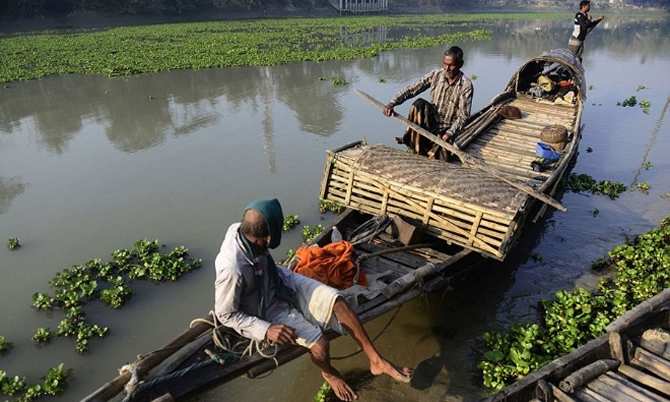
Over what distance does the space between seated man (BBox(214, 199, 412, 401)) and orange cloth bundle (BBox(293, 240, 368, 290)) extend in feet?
1.46

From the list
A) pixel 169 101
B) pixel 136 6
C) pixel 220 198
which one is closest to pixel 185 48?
pixel 169 101

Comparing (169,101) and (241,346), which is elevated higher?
(241,346)

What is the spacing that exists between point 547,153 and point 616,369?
446 cm

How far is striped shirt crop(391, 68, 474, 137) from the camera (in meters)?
6.16

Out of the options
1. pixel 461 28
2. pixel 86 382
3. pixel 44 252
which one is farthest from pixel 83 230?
pixel 461 28

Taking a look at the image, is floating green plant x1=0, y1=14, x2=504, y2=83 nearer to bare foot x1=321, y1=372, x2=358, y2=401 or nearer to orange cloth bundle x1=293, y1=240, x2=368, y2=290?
orange cloth bundle x1=293, y1=240, x2=368, y2=290

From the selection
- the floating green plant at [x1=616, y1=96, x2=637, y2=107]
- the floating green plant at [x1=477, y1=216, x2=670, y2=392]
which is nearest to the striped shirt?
the floating green plant at [x1=477, y1=216, x2=670, y2=392]

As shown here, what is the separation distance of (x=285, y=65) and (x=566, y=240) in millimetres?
15271

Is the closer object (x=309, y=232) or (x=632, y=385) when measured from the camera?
(x=632, y=385)

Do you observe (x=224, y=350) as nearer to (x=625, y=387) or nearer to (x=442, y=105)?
(x=625, y=387)

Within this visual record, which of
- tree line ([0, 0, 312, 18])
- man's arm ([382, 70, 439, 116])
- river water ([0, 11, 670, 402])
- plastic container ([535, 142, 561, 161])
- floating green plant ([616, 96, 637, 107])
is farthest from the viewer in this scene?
tree line ([0, 0, 312, 18])

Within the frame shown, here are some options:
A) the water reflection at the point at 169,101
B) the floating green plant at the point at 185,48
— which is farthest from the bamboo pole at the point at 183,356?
the floating green plant at the point at 185,48

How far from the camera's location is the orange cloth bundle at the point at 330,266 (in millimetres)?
3975

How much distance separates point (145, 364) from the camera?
2924 mm
